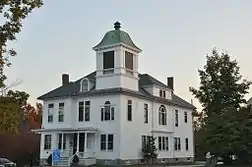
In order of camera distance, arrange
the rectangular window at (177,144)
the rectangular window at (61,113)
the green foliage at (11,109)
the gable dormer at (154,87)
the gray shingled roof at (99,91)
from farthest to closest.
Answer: the rectangular window at (177,144) → the gable dormer at (154,87) → the rectangular window at (61,113) → the gray shingled roof at (99,91) → the green foliage at (11,109)

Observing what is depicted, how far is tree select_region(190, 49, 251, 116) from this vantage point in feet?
180

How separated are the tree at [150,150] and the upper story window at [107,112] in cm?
537

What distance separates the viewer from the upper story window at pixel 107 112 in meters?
42.2

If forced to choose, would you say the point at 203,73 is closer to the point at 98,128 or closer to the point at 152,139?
the point at 152,139

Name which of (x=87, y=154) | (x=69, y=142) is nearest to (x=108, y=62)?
(x=69, y=142)

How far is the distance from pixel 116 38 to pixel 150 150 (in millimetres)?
12706

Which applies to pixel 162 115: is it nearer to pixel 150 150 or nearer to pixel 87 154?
pixel 150 150

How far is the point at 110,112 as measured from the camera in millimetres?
42406

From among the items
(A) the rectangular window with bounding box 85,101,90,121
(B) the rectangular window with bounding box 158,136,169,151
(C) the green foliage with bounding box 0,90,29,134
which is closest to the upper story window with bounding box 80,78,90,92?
(A) the rectangular window with bounding box 85,101,90,121

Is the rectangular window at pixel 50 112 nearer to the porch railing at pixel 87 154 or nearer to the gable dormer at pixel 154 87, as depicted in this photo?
the porch railing at pixel 87 154

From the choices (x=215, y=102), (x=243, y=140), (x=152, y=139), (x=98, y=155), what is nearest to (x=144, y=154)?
(x=152, y=139)

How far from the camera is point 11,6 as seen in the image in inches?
393

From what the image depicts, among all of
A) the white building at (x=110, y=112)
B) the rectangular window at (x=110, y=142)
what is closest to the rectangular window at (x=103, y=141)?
the white building at (x=110, y=112)

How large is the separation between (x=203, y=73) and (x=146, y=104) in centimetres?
1511
